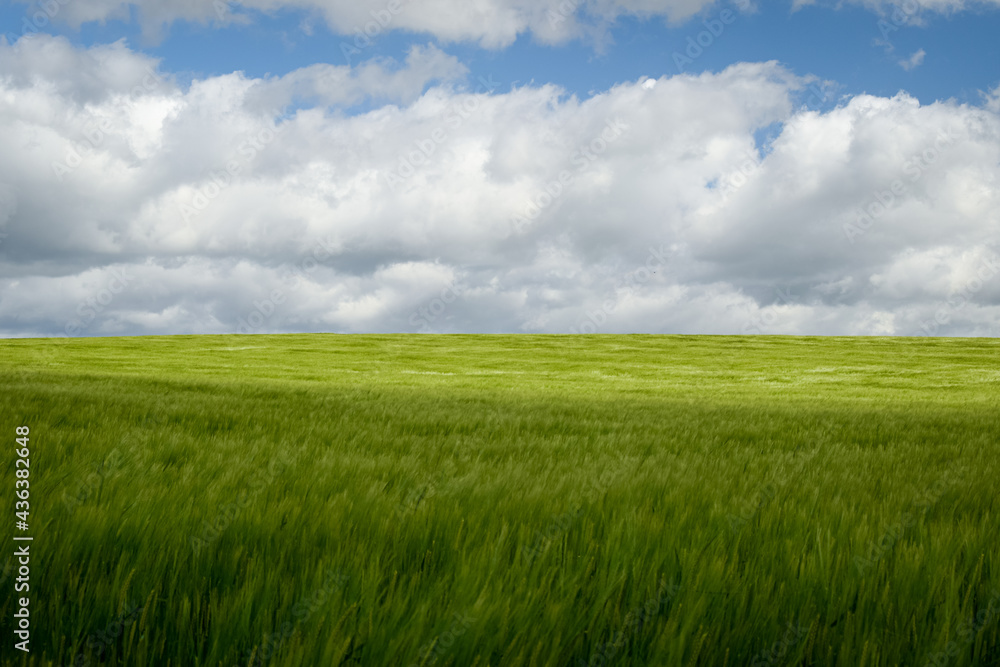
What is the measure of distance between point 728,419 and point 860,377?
28.9m

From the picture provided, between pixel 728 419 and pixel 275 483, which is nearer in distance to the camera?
pixel 275 483

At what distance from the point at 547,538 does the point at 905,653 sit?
133 centimetres

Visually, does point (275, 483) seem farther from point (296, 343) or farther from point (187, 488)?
point (296, 343)

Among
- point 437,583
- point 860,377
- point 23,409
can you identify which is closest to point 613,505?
point 437,583

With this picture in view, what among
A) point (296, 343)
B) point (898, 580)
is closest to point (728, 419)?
point (898, 580)

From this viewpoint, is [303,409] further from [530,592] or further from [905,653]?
[905,653]

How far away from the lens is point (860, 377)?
33.7 meters

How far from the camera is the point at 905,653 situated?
184 centimetres

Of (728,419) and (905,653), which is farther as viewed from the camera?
(728,419)

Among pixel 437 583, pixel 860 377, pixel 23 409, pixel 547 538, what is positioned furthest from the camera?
pixel 860 377

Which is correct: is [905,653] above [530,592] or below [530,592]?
below

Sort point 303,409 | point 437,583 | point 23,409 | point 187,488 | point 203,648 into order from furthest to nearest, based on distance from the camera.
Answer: point 303,409 → point 23,409 → point 187,488 → point 437,583 → point 203,648

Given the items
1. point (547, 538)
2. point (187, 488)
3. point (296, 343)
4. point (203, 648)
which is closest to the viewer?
point (203, 648)

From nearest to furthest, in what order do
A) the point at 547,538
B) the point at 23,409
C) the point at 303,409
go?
1. the point at 547,538
2. the point at 23,409
3. the point at 303,409
